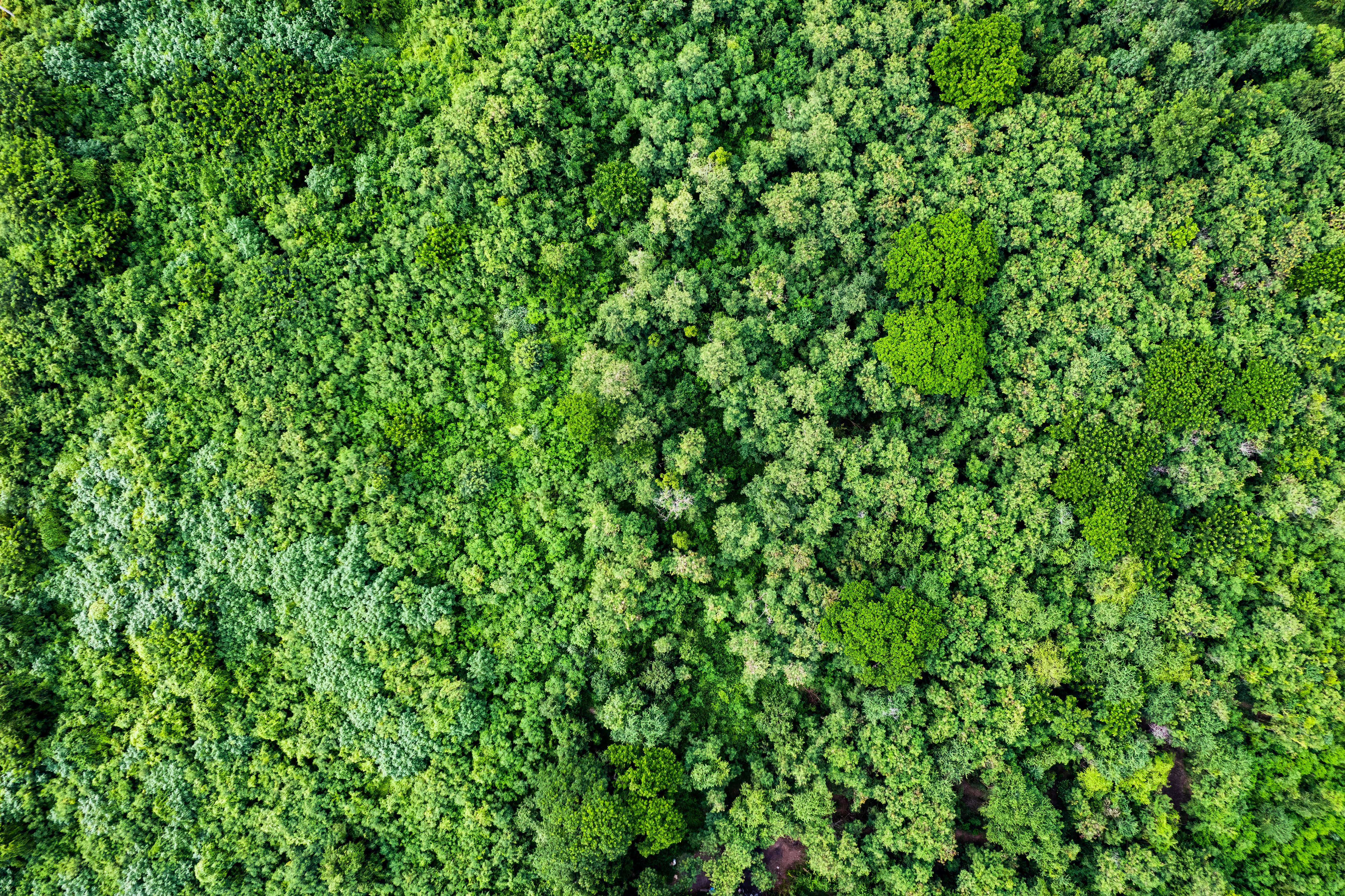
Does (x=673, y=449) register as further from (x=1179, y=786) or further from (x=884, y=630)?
(x=1179, y=786)

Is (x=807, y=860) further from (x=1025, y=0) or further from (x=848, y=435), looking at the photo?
(x=1025, y=0)

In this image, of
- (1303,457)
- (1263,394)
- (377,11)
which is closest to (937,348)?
(1263,394)

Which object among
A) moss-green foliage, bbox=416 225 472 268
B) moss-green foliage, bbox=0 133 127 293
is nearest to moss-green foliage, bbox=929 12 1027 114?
moss-green foliage, bbox=416 225 472 268

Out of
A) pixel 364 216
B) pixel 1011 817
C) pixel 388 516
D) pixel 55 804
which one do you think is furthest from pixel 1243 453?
pixel 55 804

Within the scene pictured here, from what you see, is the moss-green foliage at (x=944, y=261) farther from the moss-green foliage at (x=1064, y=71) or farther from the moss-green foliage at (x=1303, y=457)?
the moss-green foliage at (x=1303, y=457)

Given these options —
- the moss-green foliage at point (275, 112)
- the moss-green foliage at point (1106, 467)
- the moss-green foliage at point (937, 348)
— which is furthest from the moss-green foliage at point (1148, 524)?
the moss-green foliage at point (275, 112)

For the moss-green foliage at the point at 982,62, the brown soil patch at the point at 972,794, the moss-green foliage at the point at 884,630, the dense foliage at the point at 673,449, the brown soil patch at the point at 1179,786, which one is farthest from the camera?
the brown soil patch at the point at 972,794

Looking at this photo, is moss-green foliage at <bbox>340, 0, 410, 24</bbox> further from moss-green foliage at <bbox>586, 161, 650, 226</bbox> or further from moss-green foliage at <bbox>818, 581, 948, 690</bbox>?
moss-green foliage at <bbox>818, 581, 948, 690</bbox>
